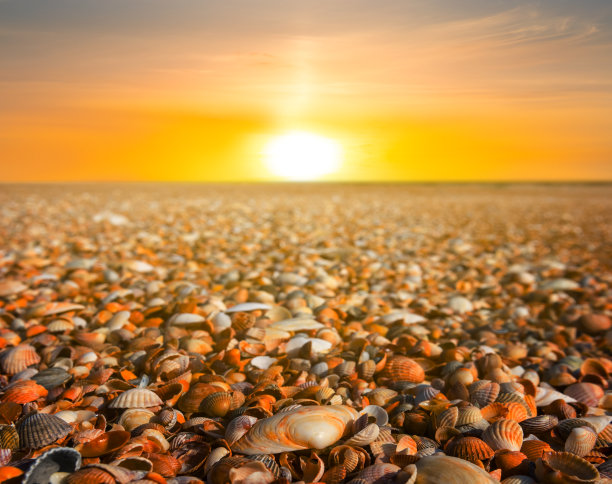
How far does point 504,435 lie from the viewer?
2.35 metres

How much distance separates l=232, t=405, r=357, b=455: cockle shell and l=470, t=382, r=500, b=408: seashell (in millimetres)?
910

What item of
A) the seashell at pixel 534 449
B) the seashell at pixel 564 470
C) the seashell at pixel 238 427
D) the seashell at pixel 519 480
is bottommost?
the seashell at pixel 519 480

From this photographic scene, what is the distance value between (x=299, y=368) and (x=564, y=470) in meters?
1.65

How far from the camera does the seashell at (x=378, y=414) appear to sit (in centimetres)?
257

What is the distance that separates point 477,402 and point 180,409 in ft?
→ 5.72

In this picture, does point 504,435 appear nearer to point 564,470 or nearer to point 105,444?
point 564,470

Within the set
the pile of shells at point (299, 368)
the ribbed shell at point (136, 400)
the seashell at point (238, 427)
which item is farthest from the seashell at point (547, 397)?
the ribbed shell at point (136, 400)

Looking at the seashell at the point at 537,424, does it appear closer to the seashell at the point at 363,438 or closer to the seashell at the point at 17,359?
the seashell at the point at 363,438

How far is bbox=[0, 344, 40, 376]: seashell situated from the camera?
3184 millimetres

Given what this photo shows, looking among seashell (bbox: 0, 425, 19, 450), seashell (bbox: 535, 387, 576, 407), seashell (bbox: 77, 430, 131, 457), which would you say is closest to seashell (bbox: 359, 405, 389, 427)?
seashell (bbox: 535, 387, 576, 407)

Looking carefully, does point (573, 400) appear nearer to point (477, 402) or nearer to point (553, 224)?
point (477, 402)

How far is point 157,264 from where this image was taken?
21.9ft

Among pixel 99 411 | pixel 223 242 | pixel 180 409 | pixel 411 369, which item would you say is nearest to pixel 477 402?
pixel 411 369

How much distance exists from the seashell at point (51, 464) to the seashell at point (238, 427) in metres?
0.67
